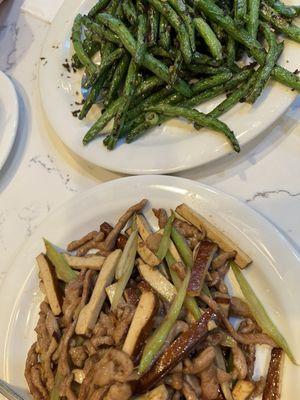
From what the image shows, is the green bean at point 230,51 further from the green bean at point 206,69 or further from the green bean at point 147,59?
the green bean at point 147,59

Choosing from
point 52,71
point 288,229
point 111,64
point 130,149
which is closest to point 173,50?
point 111,64

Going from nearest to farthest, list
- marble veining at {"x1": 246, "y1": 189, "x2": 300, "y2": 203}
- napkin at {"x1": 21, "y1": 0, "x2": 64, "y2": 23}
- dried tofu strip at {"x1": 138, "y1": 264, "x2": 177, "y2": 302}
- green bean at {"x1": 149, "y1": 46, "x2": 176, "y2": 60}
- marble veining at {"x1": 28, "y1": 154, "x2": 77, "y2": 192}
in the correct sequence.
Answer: dried tofu strip at {"x1": 138, "y1": 264, "x2": 177, "y2": 302}, marble veining at {"x1": 246, "y1": 189, "x2": 300, "y2": 203}, green bean at {"x1": 149, "y1": 46, "x2": 176, "y2": 60}, marble veining at {"x1": 28, "y1": 154, "x2": 77, "y2": 192}, napkin at {"x1": 21, "y1": 0, "x2": 64, "y2": 23}

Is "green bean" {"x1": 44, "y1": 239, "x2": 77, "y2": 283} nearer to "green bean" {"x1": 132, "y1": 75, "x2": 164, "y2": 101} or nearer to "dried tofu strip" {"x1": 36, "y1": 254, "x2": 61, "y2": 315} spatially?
"dried tofu strip" {"x1": 36, "y1": 254, "x2": 61, "y2": 315}

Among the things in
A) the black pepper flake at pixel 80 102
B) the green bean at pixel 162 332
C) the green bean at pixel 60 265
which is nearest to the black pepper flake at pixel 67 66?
the black pepper flake at pixel 80 102

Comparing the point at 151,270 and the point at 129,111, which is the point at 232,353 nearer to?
the point at 151,270

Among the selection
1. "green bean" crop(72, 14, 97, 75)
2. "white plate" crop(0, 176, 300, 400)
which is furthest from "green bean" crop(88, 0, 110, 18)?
"white plate" crop(0, 176, 300, 400)

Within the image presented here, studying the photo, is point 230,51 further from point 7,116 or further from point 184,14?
point 7,116
